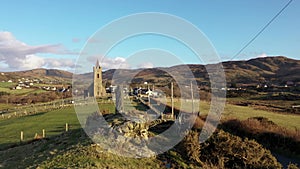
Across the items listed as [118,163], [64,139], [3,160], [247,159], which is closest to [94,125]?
[64,139]

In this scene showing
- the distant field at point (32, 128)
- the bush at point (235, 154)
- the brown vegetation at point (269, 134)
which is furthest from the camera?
the distant field at point (32, 128)

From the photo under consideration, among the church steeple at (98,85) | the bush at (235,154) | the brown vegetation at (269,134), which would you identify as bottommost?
the brown vegetation at (269,134)

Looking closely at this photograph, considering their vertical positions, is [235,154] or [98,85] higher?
[98,85]

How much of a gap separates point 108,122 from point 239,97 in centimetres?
7643

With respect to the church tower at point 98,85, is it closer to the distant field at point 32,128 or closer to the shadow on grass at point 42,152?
the distant field at point 32,128

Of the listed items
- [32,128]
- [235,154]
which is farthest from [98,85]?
[235,154]

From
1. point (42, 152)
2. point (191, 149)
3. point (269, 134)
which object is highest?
point (191, 149)

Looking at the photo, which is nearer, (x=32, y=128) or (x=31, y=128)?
(x=32, y=128)

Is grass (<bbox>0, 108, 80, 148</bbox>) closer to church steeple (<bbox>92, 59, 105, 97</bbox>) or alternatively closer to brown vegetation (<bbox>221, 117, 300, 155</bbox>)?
brown vegetation (<bbox>221, 117, 300, 155</bbox>)

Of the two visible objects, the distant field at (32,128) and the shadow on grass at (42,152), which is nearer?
the shadow on grass at (42,152)

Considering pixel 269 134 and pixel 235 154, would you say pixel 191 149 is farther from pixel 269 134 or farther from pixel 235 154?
pixel 269 134

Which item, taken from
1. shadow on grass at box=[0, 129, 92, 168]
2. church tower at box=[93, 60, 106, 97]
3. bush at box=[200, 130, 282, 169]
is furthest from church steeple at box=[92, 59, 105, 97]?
bush at box=[200, 130, 282, 169]

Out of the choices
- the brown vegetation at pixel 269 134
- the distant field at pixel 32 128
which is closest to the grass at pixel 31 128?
the distant field at pixel 32 128

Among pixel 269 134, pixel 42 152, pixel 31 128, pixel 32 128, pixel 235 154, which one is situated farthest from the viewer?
pixel 31 128
